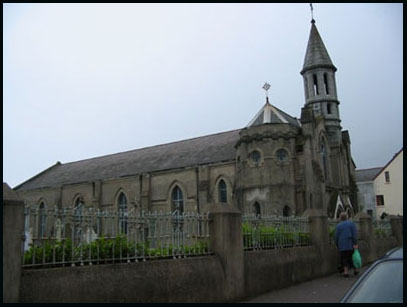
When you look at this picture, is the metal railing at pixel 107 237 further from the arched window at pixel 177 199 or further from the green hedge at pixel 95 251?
the arched window at pixel 177 199

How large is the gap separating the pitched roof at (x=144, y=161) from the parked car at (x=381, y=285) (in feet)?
83.1

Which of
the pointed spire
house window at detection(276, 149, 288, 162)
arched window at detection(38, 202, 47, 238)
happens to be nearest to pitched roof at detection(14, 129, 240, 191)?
house window at detection(276, 149, 288, 162)

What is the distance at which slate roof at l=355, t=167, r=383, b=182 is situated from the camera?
5965cm

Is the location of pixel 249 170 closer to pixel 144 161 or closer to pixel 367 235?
pixel 367 235

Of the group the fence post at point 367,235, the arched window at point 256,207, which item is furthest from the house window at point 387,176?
the fence post at point 367,235

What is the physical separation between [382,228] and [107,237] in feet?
65.1

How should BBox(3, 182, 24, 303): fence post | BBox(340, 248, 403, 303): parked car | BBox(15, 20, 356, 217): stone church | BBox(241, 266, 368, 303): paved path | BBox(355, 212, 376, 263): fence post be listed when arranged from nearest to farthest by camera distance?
BBox(340, 248, 403, 303): parked car, BBox(3, 182, 24, 303): fence post, BBox(241, 266, 368, 303): paved path, BBox(355, 212, 376, 263): fence post, BBox(15, 20, 356, 217): stone church

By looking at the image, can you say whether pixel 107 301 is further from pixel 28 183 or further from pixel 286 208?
pixel 28 183

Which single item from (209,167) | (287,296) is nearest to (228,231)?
(287,296)

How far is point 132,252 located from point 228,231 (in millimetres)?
2811

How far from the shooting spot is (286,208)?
26625 mm

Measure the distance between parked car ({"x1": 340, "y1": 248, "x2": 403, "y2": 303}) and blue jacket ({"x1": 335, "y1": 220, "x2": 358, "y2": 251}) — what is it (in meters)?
7.84

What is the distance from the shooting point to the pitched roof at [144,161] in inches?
1356

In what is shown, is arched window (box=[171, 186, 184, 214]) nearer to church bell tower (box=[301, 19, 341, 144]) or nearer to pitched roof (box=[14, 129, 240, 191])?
pitched roof (box=[14, 129, 240, 191])
